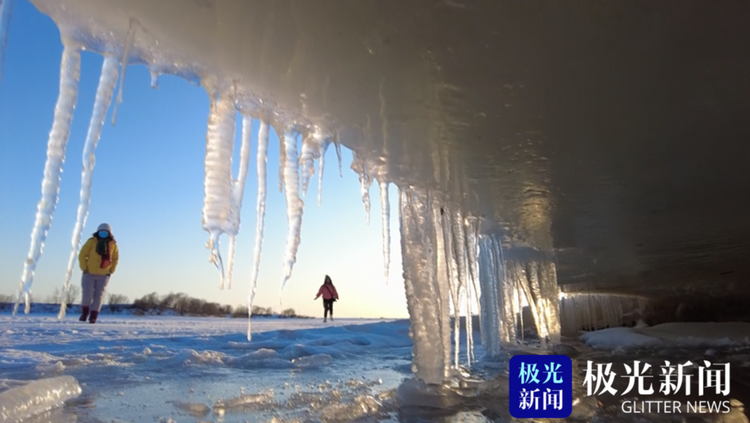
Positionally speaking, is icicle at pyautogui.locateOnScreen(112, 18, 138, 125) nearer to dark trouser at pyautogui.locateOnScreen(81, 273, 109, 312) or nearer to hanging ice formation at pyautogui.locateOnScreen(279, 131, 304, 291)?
hanging ice formation at pyautogui.locateOnScreen(279, 131, 304, 291)

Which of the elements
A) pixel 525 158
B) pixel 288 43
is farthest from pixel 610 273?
pixel 288 43

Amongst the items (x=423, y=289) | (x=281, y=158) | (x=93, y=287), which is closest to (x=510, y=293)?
(x=423, y=289)

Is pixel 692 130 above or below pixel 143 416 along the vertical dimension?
above

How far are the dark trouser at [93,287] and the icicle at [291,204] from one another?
192 inches

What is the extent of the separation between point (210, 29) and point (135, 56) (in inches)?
13.2

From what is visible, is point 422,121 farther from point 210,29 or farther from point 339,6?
point 210,29

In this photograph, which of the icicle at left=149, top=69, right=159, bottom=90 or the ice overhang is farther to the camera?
the icicle at left=149, top=69, right=159, bottom=90

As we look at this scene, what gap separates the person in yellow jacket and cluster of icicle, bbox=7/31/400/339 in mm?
4664

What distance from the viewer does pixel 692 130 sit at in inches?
85.5

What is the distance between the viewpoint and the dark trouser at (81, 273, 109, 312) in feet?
20.5

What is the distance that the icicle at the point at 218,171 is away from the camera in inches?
78.7
